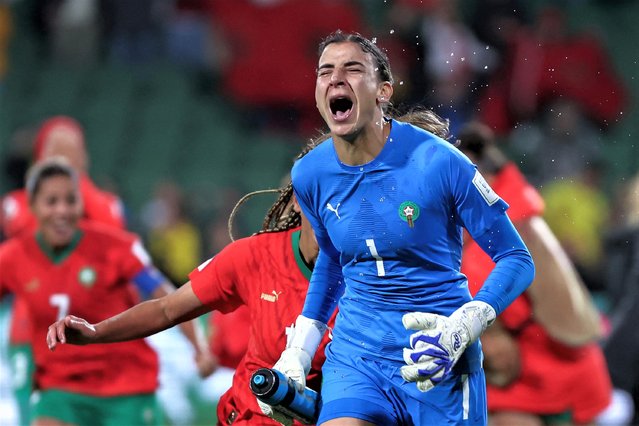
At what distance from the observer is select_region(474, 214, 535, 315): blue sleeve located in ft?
12.9

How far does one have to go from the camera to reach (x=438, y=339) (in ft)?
12.3

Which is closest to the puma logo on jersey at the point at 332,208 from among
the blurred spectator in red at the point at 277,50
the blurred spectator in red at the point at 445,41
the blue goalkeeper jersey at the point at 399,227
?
the blue goalkeeper jersey at the point at 399,227

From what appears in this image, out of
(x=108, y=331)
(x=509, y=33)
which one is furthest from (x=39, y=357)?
(x=509, y=33)

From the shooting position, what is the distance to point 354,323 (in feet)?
13.5

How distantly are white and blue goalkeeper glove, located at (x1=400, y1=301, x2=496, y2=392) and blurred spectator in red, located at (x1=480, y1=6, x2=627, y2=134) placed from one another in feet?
24.8

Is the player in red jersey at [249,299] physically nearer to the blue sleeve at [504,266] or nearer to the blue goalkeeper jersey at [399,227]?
the blue goalkeeper jersey at [399,227]

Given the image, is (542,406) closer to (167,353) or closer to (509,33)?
(167,353)

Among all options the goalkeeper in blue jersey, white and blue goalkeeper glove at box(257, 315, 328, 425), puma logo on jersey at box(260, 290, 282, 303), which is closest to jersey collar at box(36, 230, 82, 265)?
puma logo on jersey at box(260, 290, 282, 303)

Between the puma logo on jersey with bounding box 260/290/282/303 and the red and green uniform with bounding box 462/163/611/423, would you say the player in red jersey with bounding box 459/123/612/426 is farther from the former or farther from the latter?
the puma logo on jersey with bounding box 260/290/282/303

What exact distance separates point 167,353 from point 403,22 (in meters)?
3.91

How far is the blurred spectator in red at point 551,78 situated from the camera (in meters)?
11.8

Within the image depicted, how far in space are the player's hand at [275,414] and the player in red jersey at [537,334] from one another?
1955 millimetres

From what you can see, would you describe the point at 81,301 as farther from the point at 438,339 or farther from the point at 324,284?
the point at 438,339

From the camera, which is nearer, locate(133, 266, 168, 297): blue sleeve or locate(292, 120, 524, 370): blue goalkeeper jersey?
locate(292, 120, 524, 370): blue goalkeeper jersey
